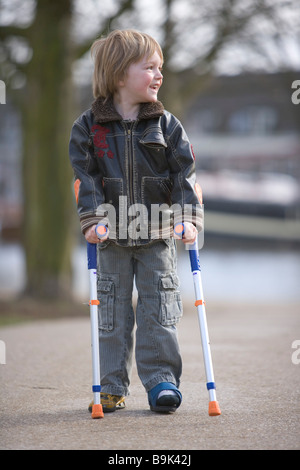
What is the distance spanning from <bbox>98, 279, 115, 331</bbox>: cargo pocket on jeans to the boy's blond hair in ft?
3.01

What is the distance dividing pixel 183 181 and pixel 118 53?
68cm

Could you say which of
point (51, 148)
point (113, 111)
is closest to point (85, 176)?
point (113, 111)

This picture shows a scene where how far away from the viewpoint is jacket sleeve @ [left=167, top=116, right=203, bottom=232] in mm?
3643

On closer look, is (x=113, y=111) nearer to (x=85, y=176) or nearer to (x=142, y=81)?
(x=142, y=81)

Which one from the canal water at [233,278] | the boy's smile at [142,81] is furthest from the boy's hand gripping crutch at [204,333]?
the canal water at [233,278]

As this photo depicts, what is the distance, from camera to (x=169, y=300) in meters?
3.71

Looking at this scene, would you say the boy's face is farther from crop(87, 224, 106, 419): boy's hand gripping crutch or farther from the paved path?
the paved path

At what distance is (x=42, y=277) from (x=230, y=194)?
28.2 metres

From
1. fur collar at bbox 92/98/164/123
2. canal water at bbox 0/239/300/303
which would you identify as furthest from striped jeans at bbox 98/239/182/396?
canal water at bbox 0/239/300/303

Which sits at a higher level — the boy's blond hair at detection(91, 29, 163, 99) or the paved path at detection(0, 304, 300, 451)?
the boy's blond hair at detection(91, 29, 163, 99)

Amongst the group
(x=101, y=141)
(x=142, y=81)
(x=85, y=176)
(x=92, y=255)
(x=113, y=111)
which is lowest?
(x=92, y=255)

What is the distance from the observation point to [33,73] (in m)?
10.2

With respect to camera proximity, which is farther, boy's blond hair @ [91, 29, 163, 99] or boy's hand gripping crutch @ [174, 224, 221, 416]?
boy's blond hair @ [91, 29, 163, 99]

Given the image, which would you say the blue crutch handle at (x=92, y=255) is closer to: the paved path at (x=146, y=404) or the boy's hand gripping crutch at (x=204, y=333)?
the boy's hand gripping crutch at (x=204, y=333)
